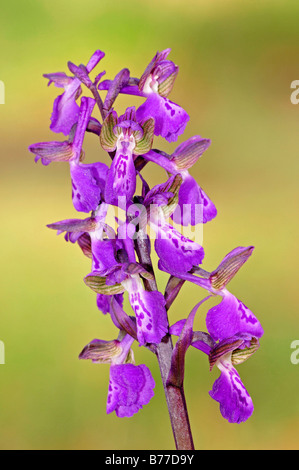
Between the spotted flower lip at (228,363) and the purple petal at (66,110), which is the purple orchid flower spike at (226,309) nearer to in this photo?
the spotted flower lip at (228,363)

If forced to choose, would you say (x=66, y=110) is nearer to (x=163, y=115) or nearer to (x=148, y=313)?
(x=163, y=115)

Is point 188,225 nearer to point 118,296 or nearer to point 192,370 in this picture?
point 118,296

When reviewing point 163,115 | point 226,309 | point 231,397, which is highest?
point 163,115

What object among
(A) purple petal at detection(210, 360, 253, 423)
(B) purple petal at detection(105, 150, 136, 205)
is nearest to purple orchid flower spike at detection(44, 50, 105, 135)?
(B) purple petal at detection(105, 150, 136, 205)

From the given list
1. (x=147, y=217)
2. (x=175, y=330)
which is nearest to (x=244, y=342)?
(x=175, y=330)

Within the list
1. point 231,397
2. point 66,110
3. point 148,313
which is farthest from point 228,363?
point 66,110

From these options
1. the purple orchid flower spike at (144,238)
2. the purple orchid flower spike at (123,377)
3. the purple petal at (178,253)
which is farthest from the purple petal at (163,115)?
the purple orchid flower spike at (123,377)

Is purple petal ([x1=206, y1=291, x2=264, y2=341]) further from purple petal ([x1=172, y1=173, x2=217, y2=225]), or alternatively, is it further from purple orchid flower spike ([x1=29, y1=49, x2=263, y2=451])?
purple petal ([x1=172, y1=173, x2=217, y2=225])
